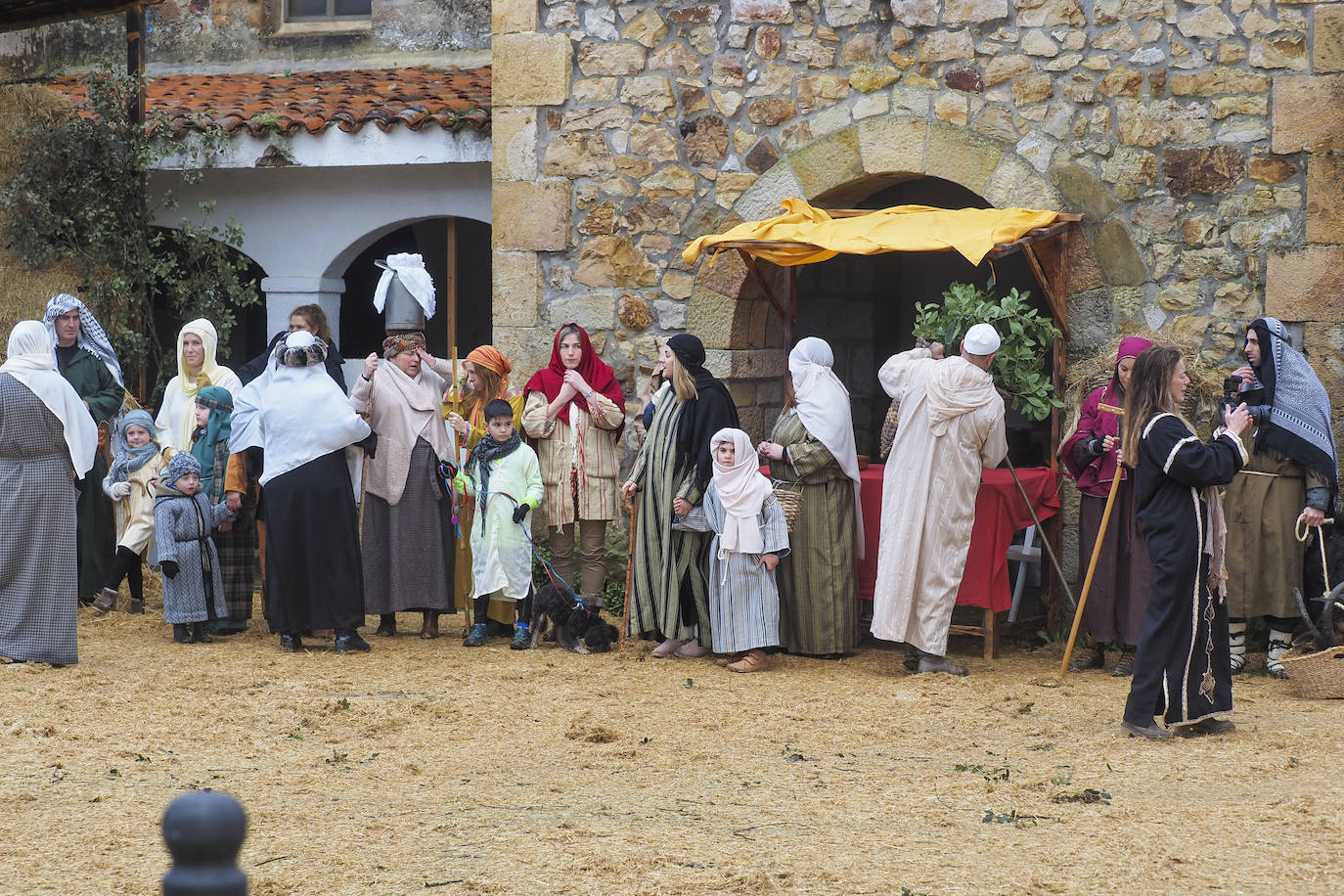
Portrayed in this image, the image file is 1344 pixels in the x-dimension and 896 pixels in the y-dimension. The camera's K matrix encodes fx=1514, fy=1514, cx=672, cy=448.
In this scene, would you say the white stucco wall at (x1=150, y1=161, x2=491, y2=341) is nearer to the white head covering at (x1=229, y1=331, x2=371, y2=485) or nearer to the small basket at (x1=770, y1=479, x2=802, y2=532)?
the white head covering at (x1=229, y1=331, x2=371, y2=485)

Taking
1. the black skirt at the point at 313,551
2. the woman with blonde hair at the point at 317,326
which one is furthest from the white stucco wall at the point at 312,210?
the black skirt at the point at 313,551

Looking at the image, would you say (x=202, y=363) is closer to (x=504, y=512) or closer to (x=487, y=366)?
(x=487, y=366)

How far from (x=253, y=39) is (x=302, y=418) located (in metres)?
5.37

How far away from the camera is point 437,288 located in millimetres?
11711

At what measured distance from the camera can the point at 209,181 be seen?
1031 centimetres

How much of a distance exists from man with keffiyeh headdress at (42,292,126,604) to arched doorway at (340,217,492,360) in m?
3.53

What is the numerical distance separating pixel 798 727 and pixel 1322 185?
3.61 meters

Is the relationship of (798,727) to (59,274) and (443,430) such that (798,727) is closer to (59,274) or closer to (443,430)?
(443,430)

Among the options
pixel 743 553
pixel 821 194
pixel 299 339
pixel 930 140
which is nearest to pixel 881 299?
pixel 821 194

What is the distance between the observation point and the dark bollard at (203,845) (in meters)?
2.02

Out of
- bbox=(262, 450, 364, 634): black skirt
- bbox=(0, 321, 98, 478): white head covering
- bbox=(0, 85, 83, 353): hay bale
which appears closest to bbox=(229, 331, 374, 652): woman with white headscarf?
bbox=(262, 450, 364, 634): black skirt

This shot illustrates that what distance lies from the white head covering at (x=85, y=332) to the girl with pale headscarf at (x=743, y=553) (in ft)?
11.4

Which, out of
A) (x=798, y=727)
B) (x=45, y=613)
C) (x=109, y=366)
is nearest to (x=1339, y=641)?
(x=798, y=727)

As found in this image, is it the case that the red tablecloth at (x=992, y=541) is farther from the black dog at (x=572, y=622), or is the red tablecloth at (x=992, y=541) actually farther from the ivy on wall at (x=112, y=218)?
the ivy on wall at (x=112, y=218)
